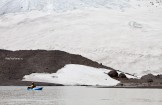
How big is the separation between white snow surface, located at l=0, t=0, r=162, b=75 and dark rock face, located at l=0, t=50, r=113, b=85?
5.15 metres

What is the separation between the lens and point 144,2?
103 metres

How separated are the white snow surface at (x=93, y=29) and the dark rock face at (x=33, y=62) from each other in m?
5.15

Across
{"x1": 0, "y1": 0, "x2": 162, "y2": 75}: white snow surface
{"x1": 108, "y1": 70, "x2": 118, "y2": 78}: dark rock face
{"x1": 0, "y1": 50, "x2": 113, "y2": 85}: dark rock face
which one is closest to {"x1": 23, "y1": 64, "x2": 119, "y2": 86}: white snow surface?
{"x1": 108, "y1": 70, "x2": 118, "y2": 78}: dark rock face

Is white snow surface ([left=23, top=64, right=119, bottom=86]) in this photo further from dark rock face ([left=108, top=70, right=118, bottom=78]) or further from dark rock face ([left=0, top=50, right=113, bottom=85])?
dark rock face ([left=0, top=50, right=113, bottom=85])

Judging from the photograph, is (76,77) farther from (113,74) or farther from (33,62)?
(33,62)

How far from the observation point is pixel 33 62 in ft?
246

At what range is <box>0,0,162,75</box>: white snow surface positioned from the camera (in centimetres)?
8169

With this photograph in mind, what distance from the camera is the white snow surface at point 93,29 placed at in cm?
8169

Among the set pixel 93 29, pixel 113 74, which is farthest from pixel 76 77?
pixel 93 29

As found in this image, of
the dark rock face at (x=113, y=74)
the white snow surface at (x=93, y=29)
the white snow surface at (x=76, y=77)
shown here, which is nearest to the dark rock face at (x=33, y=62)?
the white snow surface at (x=76, y=77)

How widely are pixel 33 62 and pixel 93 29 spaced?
1901cm

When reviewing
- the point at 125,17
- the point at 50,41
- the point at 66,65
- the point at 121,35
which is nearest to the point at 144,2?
the point at 125,17

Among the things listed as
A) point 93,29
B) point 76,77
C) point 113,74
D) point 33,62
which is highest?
point 93,29

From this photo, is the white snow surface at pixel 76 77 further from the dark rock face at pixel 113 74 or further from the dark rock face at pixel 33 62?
the dark rock face at pixel 33 62
